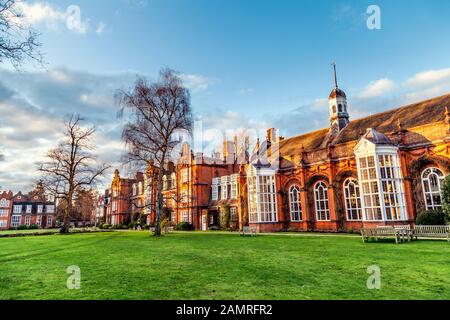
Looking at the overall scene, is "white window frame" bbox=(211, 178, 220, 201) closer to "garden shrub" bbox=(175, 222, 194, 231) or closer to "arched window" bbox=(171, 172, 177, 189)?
"garden shrub" bbox=(175, 222, 194, 231)

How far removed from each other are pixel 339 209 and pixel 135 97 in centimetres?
2060

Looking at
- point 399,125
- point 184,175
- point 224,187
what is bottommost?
point 224,187

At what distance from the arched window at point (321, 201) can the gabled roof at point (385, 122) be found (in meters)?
4.31

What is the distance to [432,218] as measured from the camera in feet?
59.8

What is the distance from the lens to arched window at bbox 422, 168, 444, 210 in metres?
19.9

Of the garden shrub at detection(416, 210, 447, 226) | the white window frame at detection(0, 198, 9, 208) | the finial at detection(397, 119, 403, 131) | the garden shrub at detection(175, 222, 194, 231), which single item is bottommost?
the garden shrub at detection(175, 222, 194, 231)

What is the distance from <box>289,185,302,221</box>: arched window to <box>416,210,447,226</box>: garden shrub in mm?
10971

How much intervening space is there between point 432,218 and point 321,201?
950 cm

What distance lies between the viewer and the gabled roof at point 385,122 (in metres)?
22.3

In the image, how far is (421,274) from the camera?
7652 millimetres

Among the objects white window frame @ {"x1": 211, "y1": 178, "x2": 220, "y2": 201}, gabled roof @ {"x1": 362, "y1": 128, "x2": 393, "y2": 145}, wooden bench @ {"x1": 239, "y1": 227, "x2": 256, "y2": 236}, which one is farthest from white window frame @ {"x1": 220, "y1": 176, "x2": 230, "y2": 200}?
gabled roof @ {"x1": 362, "y1": 128, "x2": 393, "y2": 145}

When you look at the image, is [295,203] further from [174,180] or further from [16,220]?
[16,220]

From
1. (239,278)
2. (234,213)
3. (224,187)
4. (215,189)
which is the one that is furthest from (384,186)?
(215,189)
